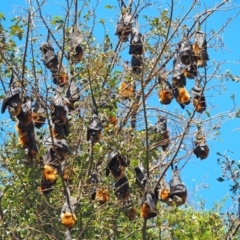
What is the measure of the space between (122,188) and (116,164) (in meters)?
0.39

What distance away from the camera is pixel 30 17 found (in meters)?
7.38

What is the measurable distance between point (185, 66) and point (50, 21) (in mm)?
1628

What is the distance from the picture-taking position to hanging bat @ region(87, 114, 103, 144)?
24.6 feet

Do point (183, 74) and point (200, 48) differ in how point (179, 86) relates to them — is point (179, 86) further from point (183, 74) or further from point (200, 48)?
point (200, 48)

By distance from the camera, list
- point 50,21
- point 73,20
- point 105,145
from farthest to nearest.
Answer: point 73,20 < point 50,21 < point 105,145

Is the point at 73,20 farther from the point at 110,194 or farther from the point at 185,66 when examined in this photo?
the point at 110,194

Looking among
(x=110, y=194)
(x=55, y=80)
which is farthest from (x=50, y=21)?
(x=110, y=194)

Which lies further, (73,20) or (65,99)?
(73,20)

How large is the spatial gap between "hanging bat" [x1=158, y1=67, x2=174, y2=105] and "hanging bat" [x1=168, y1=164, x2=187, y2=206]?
2.77ft

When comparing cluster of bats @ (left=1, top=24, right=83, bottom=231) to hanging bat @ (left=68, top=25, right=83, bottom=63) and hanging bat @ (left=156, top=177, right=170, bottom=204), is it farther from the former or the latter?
hanging bat @ (left=156, top=177, right=170, bottom=204)

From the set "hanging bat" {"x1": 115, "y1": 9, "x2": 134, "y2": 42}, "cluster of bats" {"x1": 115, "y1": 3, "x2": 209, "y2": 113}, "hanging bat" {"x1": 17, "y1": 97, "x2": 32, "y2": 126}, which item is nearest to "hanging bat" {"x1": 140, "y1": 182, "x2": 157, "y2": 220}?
"cluster of bats" {"x1": 115, "y1": 3, "x2": 209, "y2": 113}

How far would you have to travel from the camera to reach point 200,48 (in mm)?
8305

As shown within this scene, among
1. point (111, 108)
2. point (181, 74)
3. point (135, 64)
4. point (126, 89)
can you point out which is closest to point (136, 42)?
point (135, 64)

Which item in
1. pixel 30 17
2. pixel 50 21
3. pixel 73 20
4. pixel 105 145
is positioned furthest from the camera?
pixel 73 20
